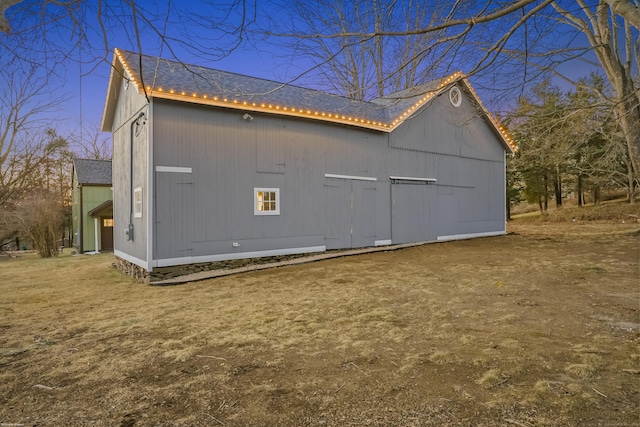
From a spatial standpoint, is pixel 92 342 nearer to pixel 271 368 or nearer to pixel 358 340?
pixel 271 368

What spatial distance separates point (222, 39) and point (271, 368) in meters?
2.89

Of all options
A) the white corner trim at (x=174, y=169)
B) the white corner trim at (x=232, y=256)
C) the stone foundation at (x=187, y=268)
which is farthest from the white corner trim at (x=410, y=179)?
the white corner trim at (x=174, y=169)

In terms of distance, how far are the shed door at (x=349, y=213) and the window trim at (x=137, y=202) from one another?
516 centimetres

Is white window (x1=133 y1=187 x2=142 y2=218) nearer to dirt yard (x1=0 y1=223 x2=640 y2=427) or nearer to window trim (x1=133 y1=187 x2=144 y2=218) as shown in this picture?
window trim (x1=133 y1=187 x2=144 y2=218)

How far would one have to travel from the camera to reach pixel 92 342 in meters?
4.16

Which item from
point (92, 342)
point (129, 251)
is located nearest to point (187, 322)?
point (92, 342)

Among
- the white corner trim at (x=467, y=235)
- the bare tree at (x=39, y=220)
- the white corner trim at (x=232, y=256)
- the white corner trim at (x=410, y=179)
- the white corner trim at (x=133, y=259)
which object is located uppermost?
the white corner trim at (x=410, y=179)

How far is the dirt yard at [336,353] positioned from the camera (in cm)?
249

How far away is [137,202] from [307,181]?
4666 mm

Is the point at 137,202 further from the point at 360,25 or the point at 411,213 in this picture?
the point at 411,213

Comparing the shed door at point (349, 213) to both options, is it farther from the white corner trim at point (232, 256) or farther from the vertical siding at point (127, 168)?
the vertical siding at point (127, 168)

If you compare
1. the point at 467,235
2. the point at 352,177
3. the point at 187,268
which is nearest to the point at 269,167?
the point at 352,177

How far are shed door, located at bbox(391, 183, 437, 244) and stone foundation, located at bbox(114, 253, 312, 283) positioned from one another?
3.86 m

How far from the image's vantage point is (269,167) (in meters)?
9.98
